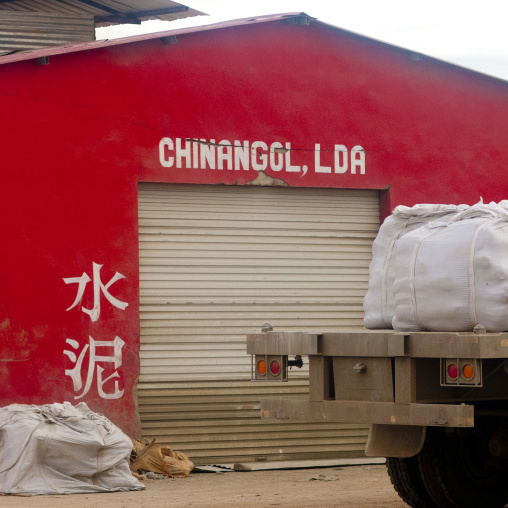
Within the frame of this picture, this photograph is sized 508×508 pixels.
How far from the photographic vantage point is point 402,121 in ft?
40.2

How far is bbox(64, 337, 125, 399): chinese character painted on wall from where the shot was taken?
10641mm

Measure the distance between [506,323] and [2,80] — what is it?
5.69 metres

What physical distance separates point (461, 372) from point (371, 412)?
0.75m

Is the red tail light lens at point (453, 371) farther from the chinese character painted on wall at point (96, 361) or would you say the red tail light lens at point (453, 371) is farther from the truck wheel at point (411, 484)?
the chinese character painted on wall at point (96, 361)

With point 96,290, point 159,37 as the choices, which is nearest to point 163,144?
point 159,37

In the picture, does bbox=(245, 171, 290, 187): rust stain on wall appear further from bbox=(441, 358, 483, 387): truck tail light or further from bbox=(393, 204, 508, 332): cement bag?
bbox=(441, 358, 483, 387): truck tail light

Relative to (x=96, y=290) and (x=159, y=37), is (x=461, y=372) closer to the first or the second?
(x=96, y=290)

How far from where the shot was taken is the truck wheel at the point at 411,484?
27.1ft

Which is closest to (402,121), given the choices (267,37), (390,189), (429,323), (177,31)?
(390,189)

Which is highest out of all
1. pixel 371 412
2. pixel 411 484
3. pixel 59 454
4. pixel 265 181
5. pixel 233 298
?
pixel 265 181

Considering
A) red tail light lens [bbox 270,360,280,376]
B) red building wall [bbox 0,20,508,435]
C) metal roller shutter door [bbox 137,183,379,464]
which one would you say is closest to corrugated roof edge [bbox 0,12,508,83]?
red building wall [bbox 0,20,508,435]

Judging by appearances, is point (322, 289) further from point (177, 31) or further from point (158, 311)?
point (177, 31)

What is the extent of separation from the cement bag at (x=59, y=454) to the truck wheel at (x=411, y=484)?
2.60m

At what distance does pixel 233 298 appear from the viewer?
11.5m
